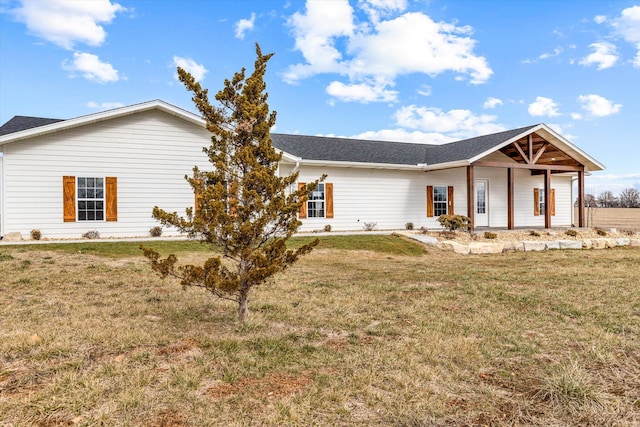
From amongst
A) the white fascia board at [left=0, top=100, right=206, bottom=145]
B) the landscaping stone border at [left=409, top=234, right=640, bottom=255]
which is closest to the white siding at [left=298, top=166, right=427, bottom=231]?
the landscaping stone border at [left=409, top=234, right=640, bottom=255]

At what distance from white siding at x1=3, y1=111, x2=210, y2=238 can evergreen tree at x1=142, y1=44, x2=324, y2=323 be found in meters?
9.92

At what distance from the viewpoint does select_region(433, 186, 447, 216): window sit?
59.8ft

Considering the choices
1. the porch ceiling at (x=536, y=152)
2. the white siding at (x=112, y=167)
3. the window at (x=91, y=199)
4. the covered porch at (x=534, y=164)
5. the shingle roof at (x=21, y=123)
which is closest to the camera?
the white siding at (x=112, y=167)

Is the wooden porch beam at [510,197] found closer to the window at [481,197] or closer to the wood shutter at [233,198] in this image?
the window at [481,197]

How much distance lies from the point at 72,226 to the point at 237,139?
10.7 metres

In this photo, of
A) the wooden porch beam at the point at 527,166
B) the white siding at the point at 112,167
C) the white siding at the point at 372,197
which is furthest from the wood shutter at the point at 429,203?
the white siding at the point at 112,167

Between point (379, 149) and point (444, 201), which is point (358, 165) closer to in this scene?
A: point (379, 149)

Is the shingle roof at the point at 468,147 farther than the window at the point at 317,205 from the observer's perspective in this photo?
Yes

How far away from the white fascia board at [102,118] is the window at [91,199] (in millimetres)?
1702

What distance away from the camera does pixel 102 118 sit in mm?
12398

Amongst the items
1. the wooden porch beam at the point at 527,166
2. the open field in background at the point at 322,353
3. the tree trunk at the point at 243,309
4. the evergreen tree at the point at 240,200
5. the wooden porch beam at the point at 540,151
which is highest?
the wooden porch beam at the point at 540,151

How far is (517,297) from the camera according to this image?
607 cm

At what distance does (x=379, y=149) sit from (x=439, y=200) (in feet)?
12.2

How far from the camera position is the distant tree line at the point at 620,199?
38.9 metres
